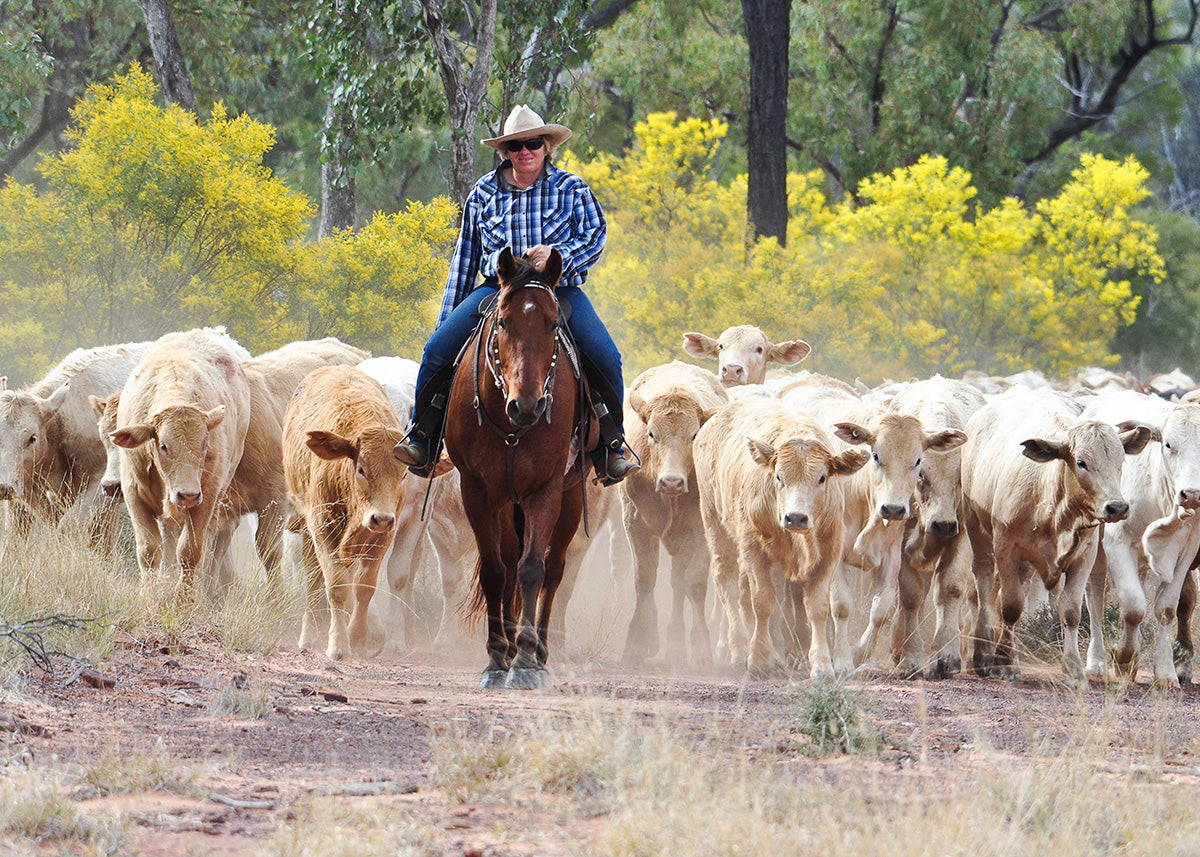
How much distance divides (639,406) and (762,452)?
2068 mm

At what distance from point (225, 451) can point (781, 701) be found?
450cm

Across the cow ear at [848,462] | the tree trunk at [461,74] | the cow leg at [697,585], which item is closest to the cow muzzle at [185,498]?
the cow leg at [697,585]

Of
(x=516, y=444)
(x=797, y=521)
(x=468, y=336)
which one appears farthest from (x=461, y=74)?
(x=797, y=521)

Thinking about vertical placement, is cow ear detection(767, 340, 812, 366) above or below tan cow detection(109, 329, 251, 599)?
above

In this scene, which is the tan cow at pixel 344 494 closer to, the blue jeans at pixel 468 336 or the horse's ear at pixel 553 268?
the blue jeans at pixel 468 336

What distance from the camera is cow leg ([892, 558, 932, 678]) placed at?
377 inches

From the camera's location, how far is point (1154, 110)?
149ft

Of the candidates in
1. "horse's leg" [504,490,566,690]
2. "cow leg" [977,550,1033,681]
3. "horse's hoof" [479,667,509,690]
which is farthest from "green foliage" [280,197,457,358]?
"horse's hoof" [479,667,509,690]

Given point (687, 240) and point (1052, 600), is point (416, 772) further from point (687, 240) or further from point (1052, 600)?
point (687, 240)

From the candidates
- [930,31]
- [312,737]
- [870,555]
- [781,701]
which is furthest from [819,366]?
[312,737]

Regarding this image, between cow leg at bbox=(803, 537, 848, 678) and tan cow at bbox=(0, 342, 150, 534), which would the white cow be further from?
tan cow at bbox=(0, 342, 150, 534)

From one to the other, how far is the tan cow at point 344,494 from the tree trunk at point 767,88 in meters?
15.4

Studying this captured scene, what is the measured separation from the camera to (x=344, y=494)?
9148mm

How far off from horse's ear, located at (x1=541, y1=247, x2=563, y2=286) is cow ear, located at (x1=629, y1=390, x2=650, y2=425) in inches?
107
